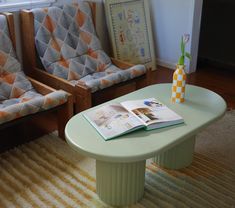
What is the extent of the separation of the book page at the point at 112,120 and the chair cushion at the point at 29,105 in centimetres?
48

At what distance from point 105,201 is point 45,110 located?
76 centimetres

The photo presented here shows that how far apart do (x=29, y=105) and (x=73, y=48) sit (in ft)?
3.18

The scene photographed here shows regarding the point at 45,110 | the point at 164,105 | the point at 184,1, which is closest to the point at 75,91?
the point at 45,110

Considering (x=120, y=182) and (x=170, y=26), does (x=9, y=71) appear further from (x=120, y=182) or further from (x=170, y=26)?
(x=170, y=26)

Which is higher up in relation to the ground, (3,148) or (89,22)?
(89,22)

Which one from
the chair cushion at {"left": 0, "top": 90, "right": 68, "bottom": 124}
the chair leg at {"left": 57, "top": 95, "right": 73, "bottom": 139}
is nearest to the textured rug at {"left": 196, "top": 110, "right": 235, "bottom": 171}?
the chair leg at {"left": 57, "top": 95, "right": 73, "bottom": 139}

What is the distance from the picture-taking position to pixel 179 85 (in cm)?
202

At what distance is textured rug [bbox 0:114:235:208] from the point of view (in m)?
1.89

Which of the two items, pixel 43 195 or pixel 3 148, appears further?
pixel 3 148

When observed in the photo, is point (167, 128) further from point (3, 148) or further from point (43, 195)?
point (3, 148)

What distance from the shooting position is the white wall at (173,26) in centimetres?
361

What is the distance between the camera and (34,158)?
2.26 meters

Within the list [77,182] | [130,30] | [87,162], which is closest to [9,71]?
[87,162]

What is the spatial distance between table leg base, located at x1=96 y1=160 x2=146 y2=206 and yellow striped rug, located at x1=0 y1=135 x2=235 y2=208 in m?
0.06
